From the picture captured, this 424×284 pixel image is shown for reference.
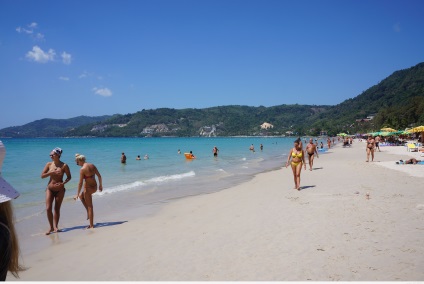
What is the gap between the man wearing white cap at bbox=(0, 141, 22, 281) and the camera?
1.45 metres

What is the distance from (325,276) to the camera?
12.8ft

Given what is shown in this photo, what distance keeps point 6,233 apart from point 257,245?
433cm

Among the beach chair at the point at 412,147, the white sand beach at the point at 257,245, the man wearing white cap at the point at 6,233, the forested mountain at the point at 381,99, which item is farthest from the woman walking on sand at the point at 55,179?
the forested mountain at the point at 381,99

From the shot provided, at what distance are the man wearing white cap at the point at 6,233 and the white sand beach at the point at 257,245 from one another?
Answer: 2880mm

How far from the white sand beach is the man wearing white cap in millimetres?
2880

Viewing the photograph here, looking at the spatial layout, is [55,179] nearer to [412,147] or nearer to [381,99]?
[412,147]

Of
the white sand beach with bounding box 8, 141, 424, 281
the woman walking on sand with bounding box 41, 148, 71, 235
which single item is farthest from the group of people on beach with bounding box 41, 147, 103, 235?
the white sand beach with bounding box 8, 141, 424, 281

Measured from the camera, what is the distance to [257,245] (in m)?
5.19

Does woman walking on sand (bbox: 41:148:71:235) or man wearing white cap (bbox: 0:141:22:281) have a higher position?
man wearing white cap (bbox: 0:141:22:281)

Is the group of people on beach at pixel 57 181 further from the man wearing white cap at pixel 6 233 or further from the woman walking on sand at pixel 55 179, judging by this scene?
the man wearing white cap at pixel 6 233

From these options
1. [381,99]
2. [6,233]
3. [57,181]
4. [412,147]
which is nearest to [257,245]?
[6,233]

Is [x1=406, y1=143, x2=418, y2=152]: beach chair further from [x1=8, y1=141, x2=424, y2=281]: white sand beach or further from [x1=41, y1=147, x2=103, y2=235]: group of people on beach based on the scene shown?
[x1=41, y1=147, x2=103, y2=235]: group of people on beach

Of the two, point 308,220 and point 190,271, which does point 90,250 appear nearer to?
point 190,271

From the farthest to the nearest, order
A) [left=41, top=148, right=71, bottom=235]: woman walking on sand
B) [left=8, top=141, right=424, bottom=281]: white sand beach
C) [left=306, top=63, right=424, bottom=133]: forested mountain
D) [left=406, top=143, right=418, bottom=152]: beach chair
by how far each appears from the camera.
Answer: [left=306, top=63, right=424, bottom=133]: forested mountain
[left=406, top=143, right=418, bottom=152]: beach chair
[left=41, top=148, right=71, bottom=235]: woman walking on sand
[left=8, top=141, right=424, bottom=281]: white sand beach
